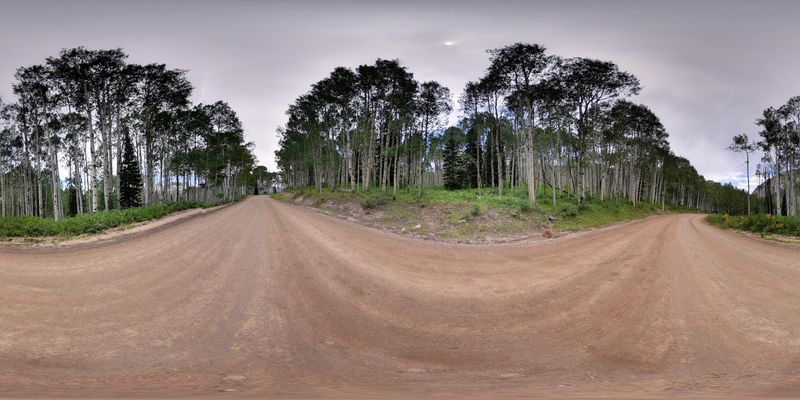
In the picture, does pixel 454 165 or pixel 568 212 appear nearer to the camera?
pixel 568 212

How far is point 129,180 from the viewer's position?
55406mm

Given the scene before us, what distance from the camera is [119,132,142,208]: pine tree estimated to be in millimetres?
54344

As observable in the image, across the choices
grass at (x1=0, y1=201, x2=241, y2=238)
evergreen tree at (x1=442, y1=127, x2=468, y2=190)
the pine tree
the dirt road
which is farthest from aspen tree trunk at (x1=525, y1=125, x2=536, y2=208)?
the pine tree

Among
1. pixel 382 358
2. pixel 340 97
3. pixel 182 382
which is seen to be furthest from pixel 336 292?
pixel 340 97

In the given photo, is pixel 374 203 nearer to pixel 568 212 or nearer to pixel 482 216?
pixel 482 216

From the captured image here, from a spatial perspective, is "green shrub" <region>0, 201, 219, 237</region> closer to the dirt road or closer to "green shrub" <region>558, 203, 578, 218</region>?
the dirt road

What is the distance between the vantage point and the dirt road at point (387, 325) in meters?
4.83

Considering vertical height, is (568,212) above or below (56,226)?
below

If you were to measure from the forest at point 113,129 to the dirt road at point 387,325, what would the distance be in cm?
2191

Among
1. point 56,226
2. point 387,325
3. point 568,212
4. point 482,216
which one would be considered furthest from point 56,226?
point 568,212

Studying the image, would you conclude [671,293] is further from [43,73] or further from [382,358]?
[43,73]

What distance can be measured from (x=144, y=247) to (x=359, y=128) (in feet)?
A: 83.4

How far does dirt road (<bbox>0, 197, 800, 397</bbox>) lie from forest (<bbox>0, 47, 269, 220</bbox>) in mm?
21913

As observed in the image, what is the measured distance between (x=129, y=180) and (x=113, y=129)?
64.8 feet
